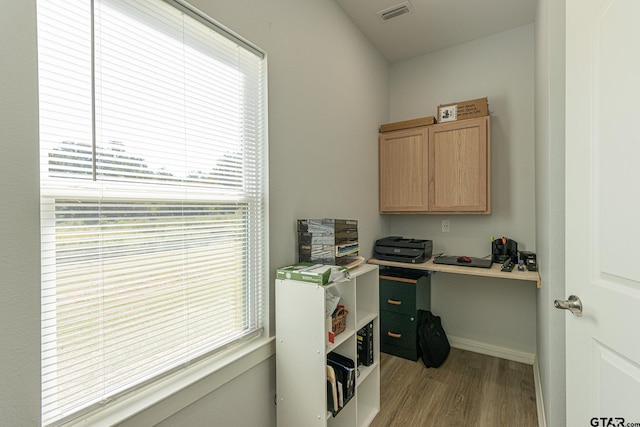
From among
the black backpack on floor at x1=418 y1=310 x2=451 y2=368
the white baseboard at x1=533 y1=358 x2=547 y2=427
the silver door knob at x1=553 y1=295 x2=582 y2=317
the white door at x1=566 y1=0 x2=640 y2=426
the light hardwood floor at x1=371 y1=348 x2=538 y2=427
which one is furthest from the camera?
the black backpack on floor at x1=418 y1=310 x2=451 y2=368

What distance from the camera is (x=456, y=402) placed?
205 centimetres

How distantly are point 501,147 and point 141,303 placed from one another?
3043mm

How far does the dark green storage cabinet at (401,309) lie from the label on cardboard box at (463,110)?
4.92 feet

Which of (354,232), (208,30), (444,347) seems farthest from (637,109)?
(444,347)

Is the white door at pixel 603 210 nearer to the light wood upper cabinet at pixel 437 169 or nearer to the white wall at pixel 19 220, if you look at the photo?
the light wood upper cabinet at pixel 437 169

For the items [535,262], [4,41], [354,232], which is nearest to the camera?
[4,41]

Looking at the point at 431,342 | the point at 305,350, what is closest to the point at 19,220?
the point at 305,350

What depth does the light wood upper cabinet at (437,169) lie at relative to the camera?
253 centimetres

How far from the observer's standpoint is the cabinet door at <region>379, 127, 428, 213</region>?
2.79m

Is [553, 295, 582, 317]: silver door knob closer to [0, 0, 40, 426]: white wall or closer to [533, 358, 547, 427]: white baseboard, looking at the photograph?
[533, 358, 547, 427]: white baseboard

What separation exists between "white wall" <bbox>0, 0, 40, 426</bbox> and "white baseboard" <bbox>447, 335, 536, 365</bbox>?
310 cm

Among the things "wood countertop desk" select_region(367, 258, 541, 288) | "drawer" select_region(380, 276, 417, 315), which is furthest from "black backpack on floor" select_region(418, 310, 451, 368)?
"wood countertop desk" select_region(367, 258, 541, 288)

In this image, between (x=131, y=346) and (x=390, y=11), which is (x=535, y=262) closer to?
(x=390, y=11)

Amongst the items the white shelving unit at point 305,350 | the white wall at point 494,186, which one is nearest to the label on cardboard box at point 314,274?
the white shelving unit at point 305,350
